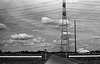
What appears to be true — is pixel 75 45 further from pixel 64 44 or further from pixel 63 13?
pixel 63 13

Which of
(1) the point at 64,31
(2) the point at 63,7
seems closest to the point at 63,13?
(2) the point at 63,7

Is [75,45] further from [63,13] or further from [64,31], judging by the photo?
[63,13]

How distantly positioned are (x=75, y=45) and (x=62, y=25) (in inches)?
418

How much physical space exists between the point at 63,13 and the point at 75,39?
42.2 ft

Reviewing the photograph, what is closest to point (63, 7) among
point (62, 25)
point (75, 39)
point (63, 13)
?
point (63, 13)

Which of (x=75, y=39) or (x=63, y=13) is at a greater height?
(x=63, y=13)

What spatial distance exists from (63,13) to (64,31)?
831 cm

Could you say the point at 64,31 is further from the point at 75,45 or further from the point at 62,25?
the point at 75,45

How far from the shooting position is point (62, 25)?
2936 inches

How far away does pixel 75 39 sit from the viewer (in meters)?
74.0

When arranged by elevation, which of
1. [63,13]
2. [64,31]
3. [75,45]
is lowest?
[75,45]

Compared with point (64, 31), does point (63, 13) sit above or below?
above

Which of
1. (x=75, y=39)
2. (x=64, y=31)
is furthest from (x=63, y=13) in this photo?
(x=75, y=39)

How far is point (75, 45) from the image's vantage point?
73625 mm
